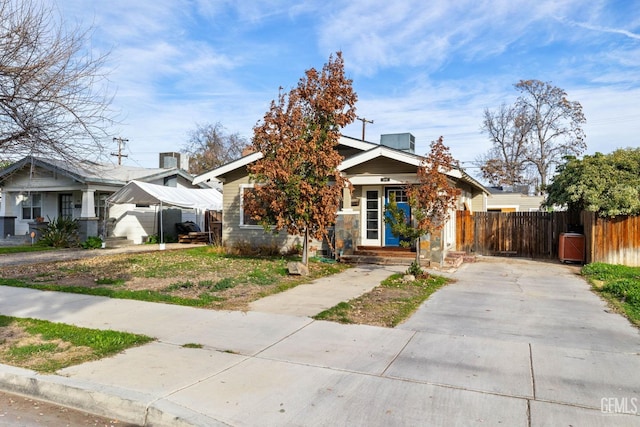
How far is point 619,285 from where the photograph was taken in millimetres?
9852

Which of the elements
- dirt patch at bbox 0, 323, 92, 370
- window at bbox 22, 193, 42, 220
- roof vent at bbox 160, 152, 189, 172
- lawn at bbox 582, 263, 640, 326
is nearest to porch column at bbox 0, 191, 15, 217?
window at bbox 22, 193, 42, 220

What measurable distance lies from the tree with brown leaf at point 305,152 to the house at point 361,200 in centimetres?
235

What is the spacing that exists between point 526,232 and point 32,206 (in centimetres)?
2308

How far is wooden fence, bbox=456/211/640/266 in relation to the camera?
1469 cm

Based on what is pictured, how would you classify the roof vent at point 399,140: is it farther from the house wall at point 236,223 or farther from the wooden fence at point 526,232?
the house wall at point 236,223

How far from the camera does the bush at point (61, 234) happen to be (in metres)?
19.7

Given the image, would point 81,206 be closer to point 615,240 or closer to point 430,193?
point 430,193

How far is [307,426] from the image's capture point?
3.78m

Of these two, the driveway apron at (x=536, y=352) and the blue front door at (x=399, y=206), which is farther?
the blue front door at (x=399, y=206)

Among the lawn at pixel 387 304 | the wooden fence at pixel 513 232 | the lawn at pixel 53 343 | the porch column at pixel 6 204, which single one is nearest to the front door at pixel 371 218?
the wooden fence at pixel 513 232

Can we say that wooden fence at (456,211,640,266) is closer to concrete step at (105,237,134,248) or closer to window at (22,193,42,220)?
concrete step at (105,237,134,248)

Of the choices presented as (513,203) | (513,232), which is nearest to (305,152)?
(513,232)

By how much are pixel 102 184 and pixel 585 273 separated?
64.2ft

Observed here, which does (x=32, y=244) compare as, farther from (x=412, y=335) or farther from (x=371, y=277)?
(x=412, y=335)
